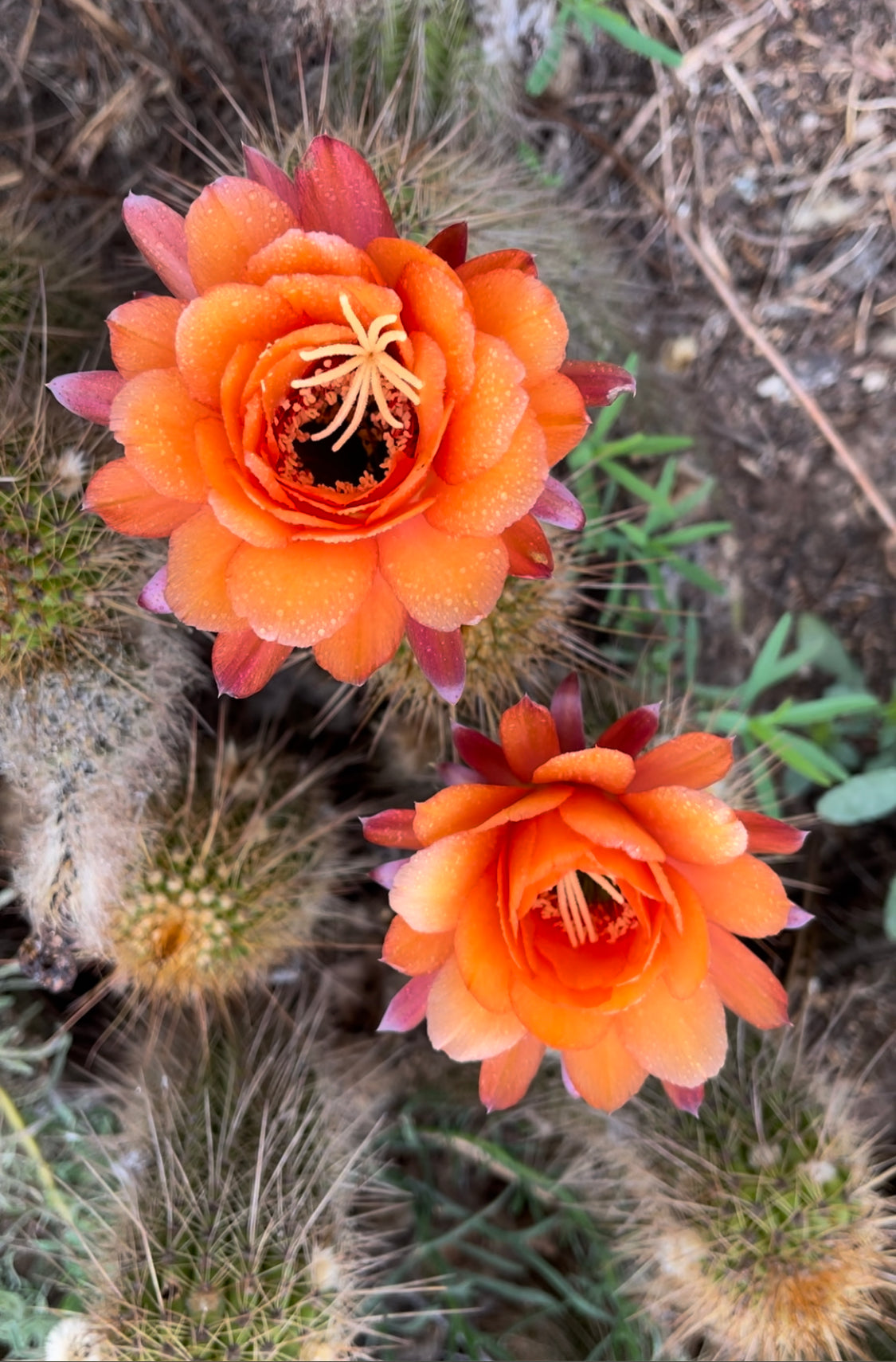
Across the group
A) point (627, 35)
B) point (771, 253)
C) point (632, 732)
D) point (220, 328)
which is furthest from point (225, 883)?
point (771, 253)

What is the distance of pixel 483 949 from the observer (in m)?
1.22

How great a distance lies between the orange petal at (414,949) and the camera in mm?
1276

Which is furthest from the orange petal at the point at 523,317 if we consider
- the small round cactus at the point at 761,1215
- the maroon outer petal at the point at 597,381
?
the small round cactus at the point at 761,1215

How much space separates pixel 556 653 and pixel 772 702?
67 cm

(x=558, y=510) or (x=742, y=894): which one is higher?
(x=558, y=510)

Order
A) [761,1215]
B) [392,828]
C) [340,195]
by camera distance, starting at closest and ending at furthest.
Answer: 1. [340,195]
2. [392,828]
3. [761,1215]

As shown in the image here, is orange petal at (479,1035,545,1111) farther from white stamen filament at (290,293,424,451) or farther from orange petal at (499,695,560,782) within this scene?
white stamen filament at (290,293,424,451)

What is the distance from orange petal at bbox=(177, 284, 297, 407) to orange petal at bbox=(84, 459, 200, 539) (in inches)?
5.6

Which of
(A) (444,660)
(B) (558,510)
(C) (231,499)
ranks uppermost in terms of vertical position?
(C) (231,499)

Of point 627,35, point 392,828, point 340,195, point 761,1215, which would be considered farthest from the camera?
point 627,35

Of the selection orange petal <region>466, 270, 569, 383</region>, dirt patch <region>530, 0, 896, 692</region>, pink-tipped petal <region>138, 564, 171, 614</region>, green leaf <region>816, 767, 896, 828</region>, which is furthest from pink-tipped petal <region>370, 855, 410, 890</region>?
dirt patch <region>530, 0, 896, 692</region>

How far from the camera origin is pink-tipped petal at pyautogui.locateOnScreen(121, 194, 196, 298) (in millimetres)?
1160

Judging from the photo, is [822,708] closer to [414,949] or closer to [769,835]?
[769,835]

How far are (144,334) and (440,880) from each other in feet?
2.29
